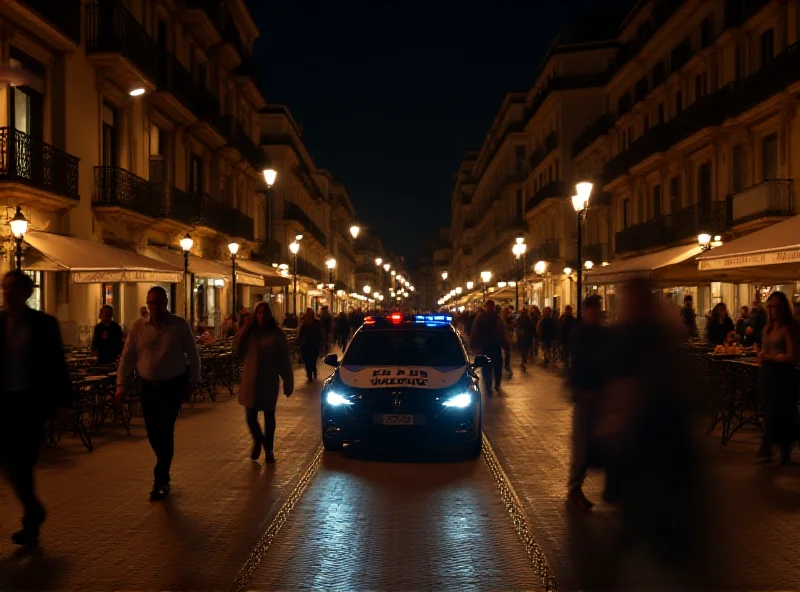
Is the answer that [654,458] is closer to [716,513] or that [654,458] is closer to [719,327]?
[716,513]

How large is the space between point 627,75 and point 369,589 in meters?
39.3

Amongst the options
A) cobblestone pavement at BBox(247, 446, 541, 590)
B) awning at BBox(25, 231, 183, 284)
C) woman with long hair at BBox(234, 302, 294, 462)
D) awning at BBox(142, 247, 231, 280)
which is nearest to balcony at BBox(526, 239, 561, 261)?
awning at BBox(142, 247, 231, 280)

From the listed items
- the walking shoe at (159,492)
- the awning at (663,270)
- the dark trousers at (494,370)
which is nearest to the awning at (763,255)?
the awning at (663,270)

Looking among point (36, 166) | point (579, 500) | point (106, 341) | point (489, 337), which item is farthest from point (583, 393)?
point (36, 166)

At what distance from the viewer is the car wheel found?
10509 mm

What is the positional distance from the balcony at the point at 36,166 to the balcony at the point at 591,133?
29.4m

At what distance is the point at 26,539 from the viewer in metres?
6.54

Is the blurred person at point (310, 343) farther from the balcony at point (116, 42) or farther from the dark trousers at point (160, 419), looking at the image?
the dark trousers at point (160, 419)

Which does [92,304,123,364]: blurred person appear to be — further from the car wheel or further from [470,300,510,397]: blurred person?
[470,300,510,397]: blurred person

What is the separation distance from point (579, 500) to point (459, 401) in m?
2.61

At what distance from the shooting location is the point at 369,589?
5.57m

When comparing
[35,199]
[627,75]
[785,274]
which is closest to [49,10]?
[35,199]

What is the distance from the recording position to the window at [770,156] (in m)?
25.9

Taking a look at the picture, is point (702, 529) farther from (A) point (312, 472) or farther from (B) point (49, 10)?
(B) point (49, 10)
